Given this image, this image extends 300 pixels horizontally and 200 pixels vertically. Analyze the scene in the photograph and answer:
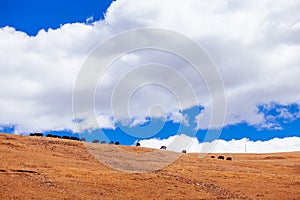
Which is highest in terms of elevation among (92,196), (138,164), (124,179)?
(138,164)

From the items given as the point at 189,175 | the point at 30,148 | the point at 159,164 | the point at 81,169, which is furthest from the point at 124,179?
the point at 30,148

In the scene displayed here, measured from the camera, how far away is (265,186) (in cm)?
3812

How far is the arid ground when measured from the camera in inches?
1177

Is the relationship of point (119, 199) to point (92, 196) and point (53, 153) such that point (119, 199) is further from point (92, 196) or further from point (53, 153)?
point (53, 153)

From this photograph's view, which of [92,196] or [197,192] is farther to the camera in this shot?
[197,192]

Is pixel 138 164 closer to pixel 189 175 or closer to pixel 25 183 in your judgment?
pixel 189 175

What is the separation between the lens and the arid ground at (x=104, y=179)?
29.9 meters

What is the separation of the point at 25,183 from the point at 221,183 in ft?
54.2

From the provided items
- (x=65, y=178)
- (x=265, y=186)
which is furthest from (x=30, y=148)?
(x=265, y=186)

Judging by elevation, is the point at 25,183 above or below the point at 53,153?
below

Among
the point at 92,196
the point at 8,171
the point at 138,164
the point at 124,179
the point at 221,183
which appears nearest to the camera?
the point at 92,196

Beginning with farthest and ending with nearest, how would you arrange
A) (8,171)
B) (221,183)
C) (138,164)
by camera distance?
(138,164) < (221,183) < (8,171)

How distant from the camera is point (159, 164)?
4559 centimetres

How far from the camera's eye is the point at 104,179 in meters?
34.5
